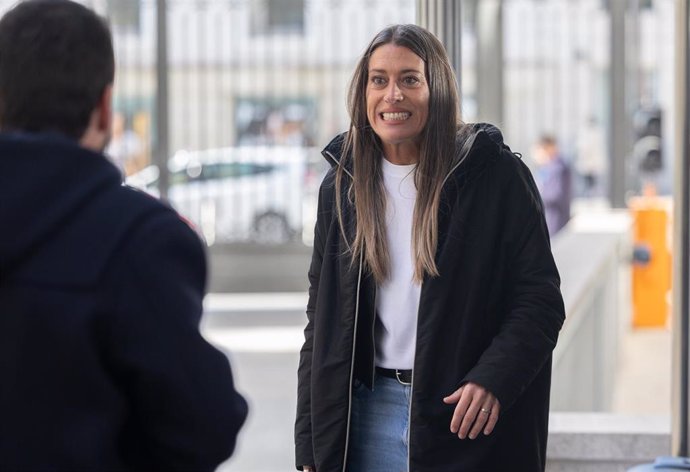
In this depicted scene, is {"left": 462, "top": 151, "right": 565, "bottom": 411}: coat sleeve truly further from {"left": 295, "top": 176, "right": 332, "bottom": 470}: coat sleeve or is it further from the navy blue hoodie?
the navy blue hoodie

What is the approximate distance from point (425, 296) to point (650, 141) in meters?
14.9

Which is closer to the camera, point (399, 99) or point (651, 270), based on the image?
point (399, 99)

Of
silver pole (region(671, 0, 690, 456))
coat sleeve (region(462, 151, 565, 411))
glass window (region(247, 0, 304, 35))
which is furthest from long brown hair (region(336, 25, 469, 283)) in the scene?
glass window (region(247, 0, 304, 35))

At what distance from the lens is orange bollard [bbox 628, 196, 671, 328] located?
12.8m

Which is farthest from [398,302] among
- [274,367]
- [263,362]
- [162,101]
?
[162,101]

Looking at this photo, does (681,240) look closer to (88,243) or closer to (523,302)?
(523,302)

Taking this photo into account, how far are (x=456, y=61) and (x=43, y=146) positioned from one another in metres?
2.35

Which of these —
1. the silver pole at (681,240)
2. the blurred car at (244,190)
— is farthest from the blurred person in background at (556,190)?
the silver pole at (681,240)

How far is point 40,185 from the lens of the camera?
73.8 inches

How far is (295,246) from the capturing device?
15375 mm

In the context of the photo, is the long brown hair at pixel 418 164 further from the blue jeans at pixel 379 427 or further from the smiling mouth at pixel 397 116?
the blue jeans at pixel 379 427

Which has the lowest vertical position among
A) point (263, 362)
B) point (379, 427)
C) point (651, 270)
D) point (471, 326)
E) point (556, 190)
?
point (263, 362)

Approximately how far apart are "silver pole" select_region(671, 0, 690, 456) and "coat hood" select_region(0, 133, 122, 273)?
2575mm

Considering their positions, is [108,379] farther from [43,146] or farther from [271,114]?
[271,114]
